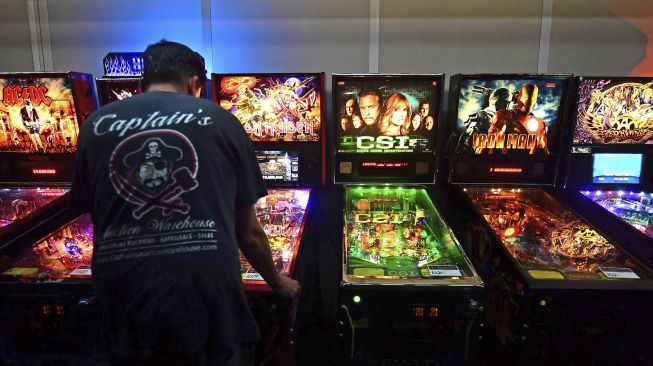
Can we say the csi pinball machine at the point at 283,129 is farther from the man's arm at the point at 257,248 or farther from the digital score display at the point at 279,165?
the man's arm at the point at 257,248

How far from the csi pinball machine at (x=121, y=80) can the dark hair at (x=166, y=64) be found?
3.92 ft

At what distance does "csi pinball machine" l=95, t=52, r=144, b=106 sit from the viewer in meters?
2.50

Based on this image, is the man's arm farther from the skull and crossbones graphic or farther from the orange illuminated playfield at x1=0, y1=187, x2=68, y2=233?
the orange illuminated playfield at x1=0, y1=187, x2=68, y2=233

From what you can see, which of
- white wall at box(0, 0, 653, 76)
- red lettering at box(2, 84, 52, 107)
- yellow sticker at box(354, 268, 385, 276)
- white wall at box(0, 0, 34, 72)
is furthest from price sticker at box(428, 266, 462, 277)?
white wall at box(0, 0, 34, 72)

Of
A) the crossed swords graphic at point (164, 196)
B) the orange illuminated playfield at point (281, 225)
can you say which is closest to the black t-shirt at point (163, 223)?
the crossed swords graphic at point (164, 196)

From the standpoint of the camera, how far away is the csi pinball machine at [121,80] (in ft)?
8.21

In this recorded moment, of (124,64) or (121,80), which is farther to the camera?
(124,64)

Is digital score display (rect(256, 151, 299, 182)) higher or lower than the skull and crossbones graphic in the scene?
lower

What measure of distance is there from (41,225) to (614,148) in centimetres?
319

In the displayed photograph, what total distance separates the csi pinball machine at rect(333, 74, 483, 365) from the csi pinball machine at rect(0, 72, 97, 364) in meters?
1.13

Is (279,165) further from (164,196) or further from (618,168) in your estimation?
(618,168)

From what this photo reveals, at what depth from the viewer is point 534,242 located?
2104 millimetres

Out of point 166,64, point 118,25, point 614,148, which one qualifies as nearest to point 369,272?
point 166,64

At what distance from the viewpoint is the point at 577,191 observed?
2566mm
